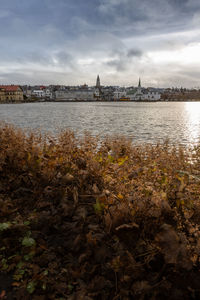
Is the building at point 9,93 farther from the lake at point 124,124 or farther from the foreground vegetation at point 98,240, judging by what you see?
the foreground vegetation at point 98,240

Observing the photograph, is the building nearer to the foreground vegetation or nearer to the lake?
the lake

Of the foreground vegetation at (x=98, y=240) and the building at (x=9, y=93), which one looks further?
the building at (x=9, y=93)

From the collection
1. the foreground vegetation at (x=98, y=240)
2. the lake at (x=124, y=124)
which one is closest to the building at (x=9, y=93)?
the lake at (x=124, y=124)

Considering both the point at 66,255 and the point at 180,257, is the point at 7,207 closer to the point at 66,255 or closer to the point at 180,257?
the point at 66,255

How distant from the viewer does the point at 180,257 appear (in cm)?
288

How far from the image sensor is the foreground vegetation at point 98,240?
2.93m

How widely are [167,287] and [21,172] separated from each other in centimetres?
456

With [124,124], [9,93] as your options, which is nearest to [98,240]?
[124,124]

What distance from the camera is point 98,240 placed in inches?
142

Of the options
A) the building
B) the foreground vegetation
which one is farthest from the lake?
the building

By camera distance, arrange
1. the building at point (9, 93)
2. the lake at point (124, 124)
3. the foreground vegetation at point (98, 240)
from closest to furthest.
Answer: the foreground vegetation at point (98, 240)
the lake at point (124, 124)
the building at point (9, 93)

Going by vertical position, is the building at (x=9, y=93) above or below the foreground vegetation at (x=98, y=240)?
above

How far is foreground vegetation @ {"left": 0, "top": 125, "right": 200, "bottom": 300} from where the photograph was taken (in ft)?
9.61

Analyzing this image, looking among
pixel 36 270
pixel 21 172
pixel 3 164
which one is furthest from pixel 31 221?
pixel 3 164
